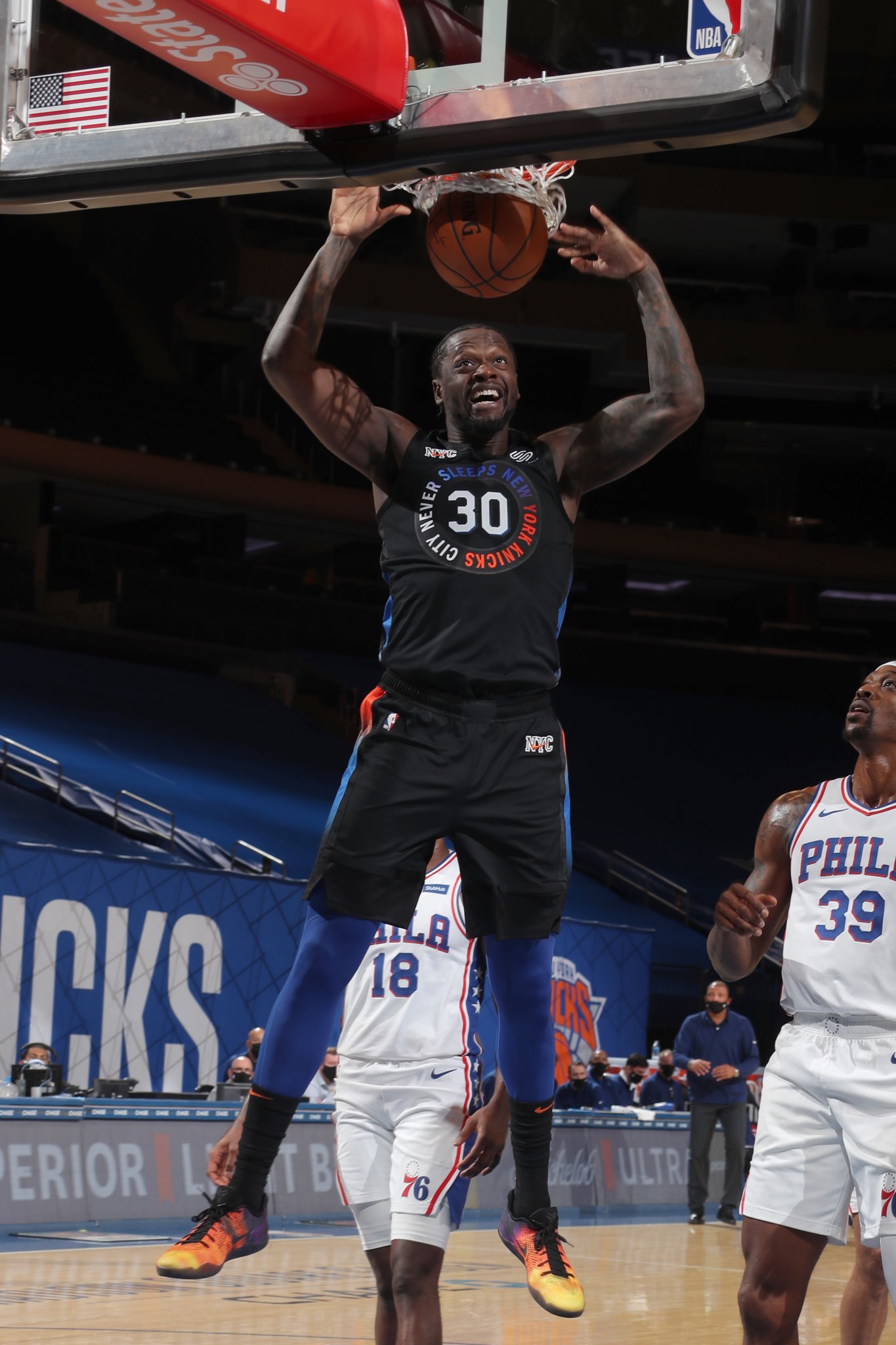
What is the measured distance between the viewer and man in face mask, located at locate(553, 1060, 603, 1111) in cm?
1458

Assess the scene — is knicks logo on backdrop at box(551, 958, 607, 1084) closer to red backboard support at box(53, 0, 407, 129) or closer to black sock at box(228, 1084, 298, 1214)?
black sock at box(228, 1084, 298, 1214)

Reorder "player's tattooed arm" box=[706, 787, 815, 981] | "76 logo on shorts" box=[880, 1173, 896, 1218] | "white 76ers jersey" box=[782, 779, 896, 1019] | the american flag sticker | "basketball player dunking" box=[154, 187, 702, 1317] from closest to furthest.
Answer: "basketball player dunking" box=[154, 187, 702, 1317]
the american flag sticker
"76 logo on shorts" box=[880, 1173, 896, 1218]
"white 76ers jersey" box=[782, 779, 896, 1019]
"player's tattooed arm" box=[706, 787, 815, 981]

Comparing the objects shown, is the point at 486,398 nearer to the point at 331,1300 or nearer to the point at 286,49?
the point at 286,49

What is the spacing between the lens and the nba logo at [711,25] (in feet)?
11.0

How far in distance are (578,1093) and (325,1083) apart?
9.60ft

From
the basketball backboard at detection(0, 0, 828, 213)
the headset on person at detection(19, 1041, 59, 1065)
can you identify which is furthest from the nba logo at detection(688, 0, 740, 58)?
the headset on person at detection(19, 1041, 59, 1065)

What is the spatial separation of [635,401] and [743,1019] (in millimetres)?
10486

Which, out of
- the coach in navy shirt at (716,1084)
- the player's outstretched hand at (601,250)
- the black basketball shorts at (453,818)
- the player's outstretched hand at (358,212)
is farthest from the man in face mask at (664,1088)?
the player's outstretched hand at (358,212)

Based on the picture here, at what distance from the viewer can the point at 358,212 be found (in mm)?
3707

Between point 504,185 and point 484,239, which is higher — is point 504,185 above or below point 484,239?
above

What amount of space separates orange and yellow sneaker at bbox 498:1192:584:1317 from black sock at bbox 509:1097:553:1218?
0.03 metres

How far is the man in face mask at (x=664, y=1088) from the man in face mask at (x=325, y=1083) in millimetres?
4160

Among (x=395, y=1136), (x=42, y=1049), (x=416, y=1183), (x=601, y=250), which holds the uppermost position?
(x=601, y=250)

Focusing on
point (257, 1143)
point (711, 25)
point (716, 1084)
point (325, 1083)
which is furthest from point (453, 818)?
point (716, 1084)
